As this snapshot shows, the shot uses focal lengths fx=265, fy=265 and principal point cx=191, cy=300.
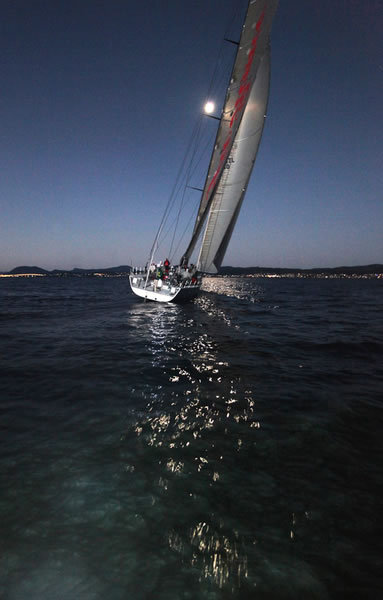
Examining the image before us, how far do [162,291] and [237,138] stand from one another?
18.2m

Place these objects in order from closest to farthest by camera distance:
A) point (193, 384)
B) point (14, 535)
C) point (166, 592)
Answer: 1. point (166, 592)
2. point (14, 535)
3. point (193, 384)

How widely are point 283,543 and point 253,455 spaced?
4.22 ft

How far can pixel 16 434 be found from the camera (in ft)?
13.8

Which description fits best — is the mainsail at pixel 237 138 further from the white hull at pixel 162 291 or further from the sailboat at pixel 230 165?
the white hull at pixel 162 291

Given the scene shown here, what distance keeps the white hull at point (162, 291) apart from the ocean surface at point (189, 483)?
12.1 metres

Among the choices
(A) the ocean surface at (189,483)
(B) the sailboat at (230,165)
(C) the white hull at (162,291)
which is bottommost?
(A) the ocean surface at (189,483)

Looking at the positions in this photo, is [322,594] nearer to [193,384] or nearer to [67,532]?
[67,532]

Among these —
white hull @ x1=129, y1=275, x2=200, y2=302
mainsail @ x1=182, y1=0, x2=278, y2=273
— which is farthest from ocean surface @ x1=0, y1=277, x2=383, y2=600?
mainsail @ x1=182, y1=0, x2=278, y2=273

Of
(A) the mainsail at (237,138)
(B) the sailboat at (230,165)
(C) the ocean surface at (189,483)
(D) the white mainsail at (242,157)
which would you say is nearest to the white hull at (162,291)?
(B) the sailboat at (230,165)

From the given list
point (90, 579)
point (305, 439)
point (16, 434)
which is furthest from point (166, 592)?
point (16, 434)

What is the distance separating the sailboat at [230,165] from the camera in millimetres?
19109

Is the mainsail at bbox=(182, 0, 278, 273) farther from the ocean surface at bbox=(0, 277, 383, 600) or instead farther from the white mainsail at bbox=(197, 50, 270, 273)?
the ocean surface at bbox=(0, 277, 383, 600)

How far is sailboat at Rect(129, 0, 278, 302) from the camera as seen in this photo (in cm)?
1911

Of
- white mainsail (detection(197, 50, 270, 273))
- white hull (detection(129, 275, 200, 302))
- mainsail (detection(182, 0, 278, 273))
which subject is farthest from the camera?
white mainsail (detection(197, 50, 270, 273))
